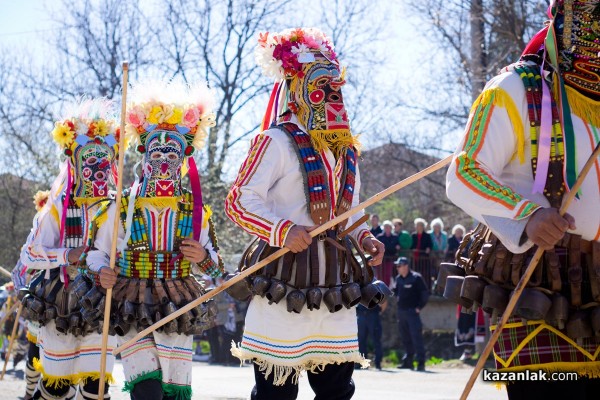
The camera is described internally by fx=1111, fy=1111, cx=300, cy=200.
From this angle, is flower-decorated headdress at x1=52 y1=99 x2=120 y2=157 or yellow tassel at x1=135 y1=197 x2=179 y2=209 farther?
flower-decorated headdress at x1=52 y1=99 x2=120 y2=157

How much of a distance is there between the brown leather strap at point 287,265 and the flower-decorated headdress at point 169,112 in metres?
2.36

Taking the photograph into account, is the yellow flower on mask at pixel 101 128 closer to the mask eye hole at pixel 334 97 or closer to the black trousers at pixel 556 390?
the mask eye hole at pixel 334 97

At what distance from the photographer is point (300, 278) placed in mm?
6086

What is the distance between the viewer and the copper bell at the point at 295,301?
597cm

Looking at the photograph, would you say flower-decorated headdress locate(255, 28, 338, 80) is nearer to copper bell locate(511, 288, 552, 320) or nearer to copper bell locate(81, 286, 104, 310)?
copper bell locate(81, 286, 104, 310)

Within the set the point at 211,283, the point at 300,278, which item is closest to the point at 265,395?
the point at 300,278

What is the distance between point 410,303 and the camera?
677 inches

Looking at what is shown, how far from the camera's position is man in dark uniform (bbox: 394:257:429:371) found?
1705 centimetres

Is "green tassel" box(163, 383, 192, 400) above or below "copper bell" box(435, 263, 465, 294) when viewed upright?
below

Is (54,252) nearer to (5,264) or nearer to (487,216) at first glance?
(487,216)

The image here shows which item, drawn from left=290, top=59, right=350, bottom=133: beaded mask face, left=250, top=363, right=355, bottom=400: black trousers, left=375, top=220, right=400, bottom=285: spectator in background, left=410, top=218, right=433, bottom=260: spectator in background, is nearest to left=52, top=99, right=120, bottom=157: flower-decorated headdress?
left=290, top=59, right=350, bottom=133: beaded mask face

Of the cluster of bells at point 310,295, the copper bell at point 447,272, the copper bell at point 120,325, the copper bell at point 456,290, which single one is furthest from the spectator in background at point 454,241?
the copper bell at point 456,290

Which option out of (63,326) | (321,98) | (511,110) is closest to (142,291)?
(63,326)

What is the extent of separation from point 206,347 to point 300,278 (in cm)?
1849
